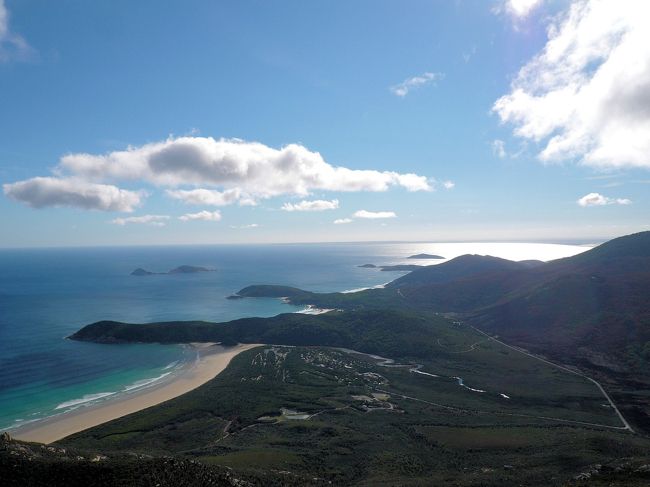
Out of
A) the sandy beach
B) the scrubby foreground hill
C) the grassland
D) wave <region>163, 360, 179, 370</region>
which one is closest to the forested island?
the grassland

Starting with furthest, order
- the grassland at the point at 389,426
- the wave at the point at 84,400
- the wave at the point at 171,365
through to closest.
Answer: the wave at the point at 171,365
the wave at the point at 84,400
the grassland at the point at 389,426

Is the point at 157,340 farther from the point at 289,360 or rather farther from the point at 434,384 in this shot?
the point at 434,384

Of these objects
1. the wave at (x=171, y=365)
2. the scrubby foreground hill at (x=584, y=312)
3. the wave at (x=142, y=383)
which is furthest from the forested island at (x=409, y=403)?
the wave at (x=171, y=365)

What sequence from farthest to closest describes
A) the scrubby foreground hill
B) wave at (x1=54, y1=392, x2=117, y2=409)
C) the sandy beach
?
1. the scrubby foreground hill
2. wave at (x1=54, y1=392, x2=117, y2=409)
3. the sandy beach

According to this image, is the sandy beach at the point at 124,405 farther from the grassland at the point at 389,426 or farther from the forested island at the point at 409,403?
the grassland at the point at 389,426

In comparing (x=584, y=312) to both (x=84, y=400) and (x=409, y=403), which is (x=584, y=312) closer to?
(x=409, y=403)

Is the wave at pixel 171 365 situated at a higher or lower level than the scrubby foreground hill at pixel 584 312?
lower

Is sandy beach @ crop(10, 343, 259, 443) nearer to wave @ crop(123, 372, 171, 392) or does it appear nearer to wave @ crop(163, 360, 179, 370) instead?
wave @ crop(123, 372, 171, 392)

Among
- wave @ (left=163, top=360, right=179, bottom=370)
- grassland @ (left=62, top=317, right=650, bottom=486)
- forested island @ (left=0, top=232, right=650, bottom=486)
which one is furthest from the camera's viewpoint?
wave @ (left=163, top=360, right=179, bottom=370)

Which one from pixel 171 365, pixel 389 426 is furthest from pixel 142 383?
pixel 389 426
